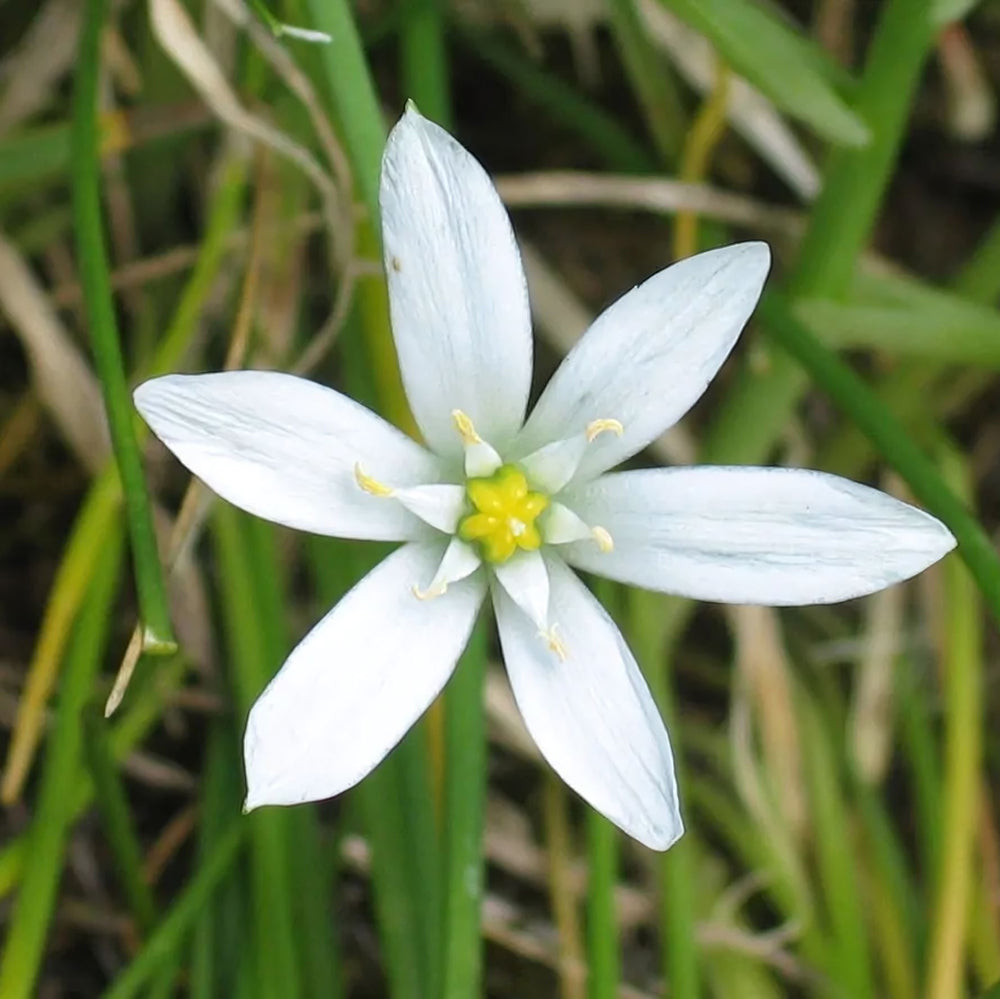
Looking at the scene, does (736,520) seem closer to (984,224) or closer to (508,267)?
(508,267)

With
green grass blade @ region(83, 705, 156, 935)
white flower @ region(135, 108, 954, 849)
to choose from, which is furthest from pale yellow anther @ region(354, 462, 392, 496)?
green grass blade @ region(83, 705, 156, 935)

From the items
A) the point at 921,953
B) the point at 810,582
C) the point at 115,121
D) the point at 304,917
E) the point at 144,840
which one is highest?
the point at 115,121

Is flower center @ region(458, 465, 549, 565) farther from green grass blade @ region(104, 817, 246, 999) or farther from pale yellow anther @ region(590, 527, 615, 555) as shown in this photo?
green grass blade @ region(104, 817, 246, 999)

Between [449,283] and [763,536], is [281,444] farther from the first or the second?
[763,536]

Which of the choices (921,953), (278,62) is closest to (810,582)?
(278,62)

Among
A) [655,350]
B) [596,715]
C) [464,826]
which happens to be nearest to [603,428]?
[655,350]

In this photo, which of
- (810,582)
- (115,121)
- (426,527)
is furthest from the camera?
(115,121)
